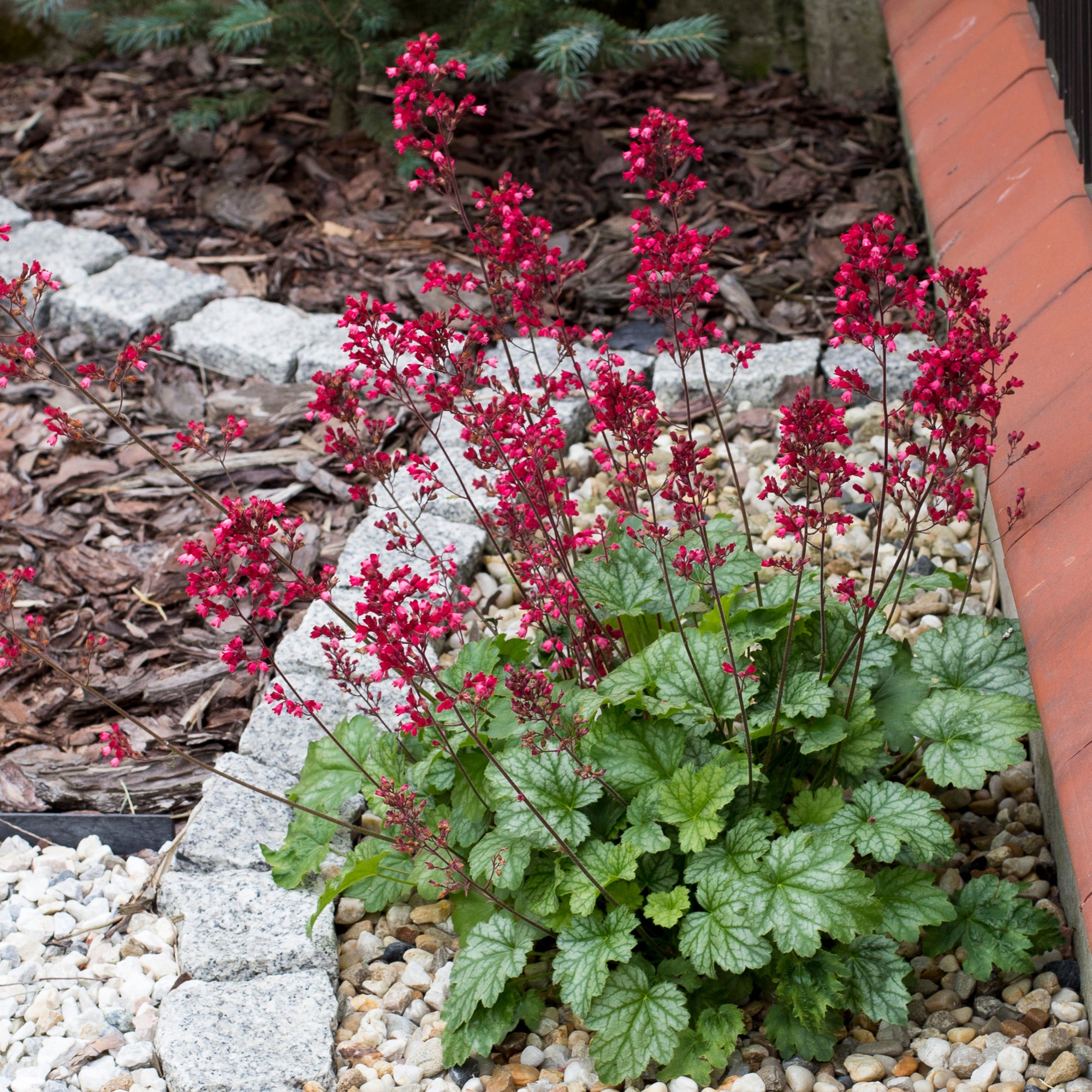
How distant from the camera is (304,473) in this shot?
3.77 m

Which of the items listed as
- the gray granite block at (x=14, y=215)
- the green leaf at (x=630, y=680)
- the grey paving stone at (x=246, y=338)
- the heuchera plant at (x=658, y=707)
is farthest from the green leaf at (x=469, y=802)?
the gray granite block at (x=14, y=215)

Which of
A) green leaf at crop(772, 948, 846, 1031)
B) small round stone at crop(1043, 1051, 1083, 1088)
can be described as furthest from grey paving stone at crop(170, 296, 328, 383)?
small round stone at crop(1043, 1051, 1083, 1088)

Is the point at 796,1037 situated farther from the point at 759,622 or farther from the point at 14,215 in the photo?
the point at 14,215

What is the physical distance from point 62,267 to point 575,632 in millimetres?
3363

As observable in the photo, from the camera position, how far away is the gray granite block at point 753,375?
3.78 m

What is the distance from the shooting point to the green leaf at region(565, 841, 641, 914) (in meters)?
2.04

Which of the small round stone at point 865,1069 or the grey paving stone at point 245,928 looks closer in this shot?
the small round stone at point 865,1069

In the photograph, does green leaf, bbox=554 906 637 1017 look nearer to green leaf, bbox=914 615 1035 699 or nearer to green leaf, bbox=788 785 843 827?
green leaf, bbox=788 785 843 827

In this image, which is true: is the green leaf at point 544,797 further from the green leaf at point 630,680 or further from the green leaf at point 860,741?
the green leaf at point 860,741

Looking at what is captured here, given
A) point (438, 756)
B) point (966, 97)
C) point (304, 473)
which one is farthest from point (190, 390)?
A: point (966, 97)

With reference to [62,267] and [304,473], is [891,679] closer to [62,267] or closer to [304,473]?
[304,473]

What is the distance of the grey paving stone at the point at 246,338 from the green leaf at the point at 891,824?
281 centimetres

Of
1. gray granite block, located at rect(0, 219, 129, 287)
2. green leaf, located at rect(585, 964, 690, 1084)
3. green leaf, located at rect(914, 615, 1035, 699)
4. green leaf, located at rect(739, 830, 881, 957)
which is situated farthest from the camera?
gray granite block, located at rect(0, 219, 129, 287)

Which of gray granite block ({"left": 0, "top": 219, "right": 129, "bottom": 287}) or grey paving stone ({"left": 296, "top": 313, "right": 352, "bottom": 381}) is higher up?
grey paving stone ({"left": 296, "top": 313, "right": 352, "bottom": 381})
